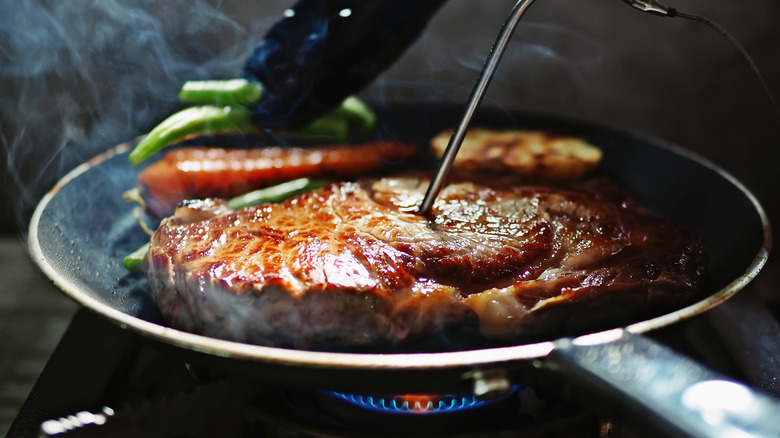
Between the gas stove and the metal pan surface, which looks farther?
the gas stove

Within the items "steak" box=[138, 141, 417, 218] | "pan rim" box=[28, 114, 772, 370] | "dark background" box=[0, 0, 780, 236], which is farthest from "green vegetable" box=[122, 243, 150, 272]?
"dark background" box=[0, 0, 780, 236]

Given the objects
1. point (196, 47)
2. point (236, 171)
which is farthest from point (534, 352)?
point (196, 47)

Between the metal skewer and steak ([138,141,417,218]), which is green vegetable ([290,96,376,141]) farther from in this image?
the metal skewer

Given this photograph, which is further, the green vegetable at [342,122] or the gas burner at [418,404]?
the green vegetable at [342,122]

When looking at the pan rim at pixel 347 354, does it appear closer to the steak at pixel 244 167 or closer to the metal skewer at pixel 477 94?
the metal skewer at pixel 477 94

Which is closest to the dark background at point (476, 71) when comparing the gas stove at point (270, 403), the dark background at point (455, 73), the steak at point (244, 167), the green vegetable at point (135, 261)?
the dark background at point (455, 73)

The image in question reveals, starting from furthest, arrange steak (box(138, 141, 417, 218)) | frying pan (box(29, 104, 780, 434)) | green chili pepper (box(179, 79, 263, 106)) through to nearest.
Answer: green chili pepper (box(179, 79, 263, 106))
steak (box(138, 141, 417, 218))
frying pan (box(29, 104, 780, 434))

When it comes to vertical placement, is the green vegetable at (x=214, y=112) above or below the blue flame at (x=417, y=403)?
above
